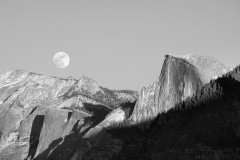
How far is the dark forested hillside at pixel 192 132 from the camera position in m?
106

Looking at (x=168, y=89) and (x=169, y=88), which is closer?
(x=169, y=88)

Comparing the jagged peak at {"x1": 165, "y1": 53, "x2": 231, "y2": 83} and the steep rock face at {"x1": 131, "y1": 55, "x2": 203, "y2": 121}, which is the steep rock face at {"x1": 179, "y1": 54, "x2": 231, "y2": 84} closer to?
the jagged peak at {"x1": 165, "y1": 53, "x2": 231, "y2": 83}

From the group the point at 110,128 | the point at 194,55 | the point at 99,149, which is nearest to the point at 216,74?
the point at 194,55

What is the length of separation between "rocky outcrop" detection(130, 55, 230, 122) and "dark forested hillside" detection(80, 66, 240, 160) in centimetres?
679

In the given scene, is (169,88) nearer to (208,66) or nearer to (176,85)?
(176,85)

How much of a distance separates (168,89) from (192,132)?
34686mm

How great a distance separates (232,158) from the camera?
9950 cm

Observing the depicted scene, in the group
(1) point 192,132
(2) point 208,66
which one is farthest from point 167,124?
(2) point 208,66

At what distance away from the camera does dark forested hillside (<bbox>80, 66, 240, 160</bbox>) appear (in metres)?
106

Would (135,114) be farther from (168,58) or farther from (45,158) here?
(45,158)

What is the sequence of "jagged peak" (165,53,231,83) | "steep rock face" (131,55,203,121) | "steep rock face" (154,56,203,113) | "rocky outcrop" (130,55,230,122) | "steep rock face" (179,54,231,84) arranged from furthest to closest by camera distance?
1. "steep rock face" (179,54,231,84)
2. "jagged peak" (165,53,231,83)
3. "rocky outcrop" (130,55,230,122)
4. "steep rock face" (131,55,203,121)
5. "steep rock face" (154,56,203,113)

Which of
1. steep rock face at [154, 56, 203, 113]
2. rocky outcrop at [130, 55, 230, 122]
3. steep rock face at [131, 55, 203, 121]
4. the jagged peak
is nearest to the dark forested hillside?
steep rock face at [154, 56, 203, 113]

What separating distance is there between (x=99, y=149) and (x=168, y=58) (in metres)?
50.0

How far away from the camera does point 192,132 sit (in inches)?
4500
